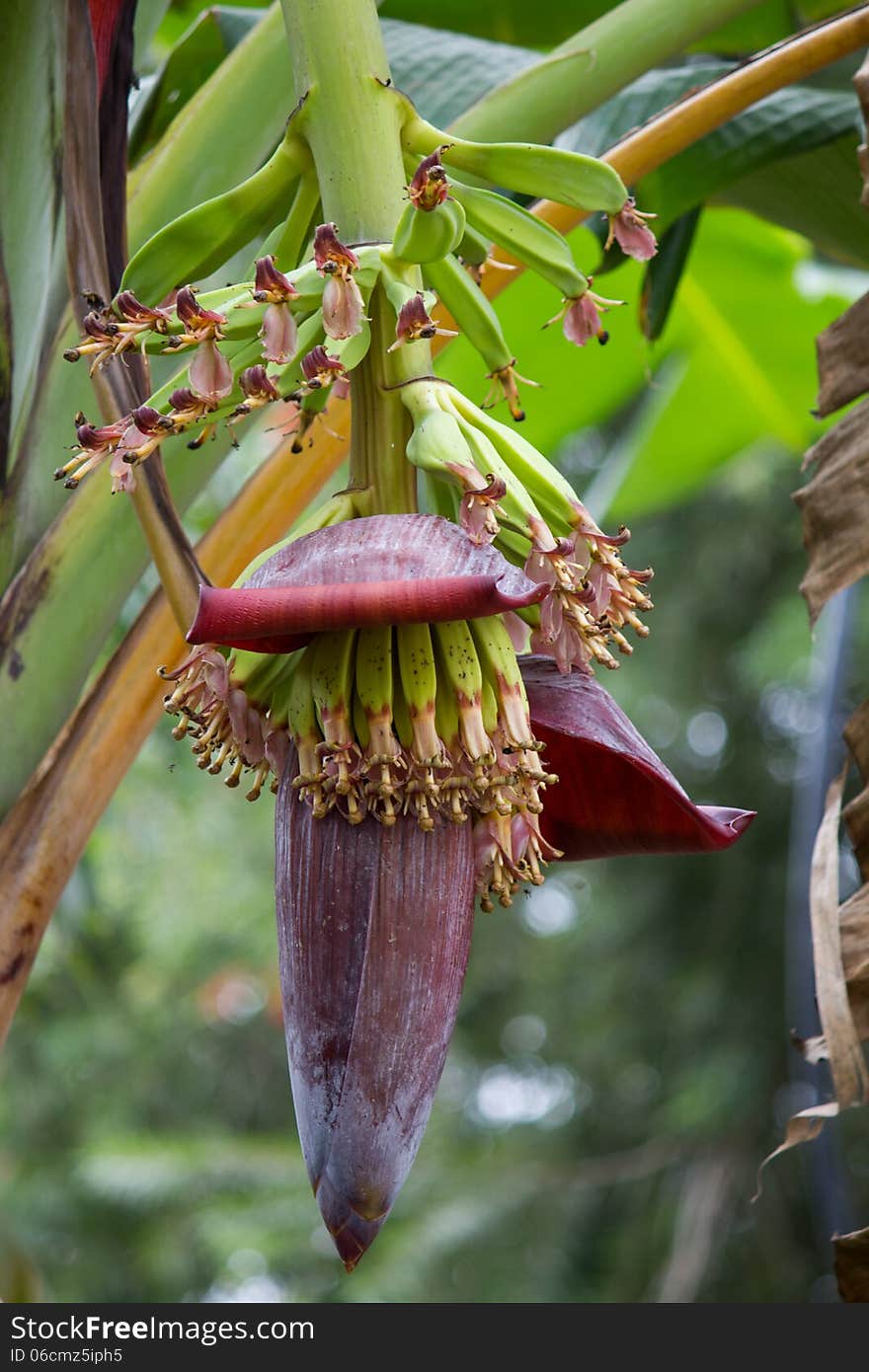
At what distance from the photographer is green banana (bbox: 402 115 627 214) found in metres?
0.34

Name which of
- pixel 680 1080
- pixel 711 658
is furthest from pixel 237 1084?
pixel 711 658

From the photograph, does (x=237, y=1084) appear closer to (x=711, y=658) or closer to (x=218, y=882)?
(x=218, y=882)

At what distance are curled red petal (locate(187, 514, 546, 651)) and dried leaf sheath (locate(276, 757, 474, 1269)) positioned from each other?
6cm

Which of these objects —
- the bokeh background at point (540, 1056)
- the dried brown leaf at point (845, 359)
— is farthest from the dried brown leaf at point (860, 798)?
the bokeh background at point (540, 1056)

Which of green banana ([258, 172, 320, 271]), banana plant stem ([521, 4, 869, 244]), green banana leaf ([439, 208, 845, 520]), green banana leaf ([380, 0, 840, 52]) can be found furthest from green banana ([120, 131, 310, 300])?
green banana leaf ([439, 208, 845, 520])

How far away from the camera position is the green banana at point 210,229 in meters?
0.35

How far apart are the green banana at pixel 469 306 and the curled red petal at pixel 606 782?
9 cm

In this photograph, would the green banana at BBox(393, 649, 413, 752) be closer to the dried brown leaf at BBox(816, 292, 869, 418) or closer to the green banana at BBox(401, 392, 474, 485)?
the green banana at BBox(401, 392, 474, 485)

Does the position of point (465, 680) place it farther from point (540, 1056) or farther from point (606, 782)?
point (540, 1056)

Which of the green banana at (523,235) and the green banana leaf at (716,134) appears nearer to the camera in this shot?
the green banana at (523,235)

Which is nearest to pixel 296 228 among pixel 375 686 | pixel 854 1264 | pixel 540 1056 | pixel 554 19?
pixel 375 686

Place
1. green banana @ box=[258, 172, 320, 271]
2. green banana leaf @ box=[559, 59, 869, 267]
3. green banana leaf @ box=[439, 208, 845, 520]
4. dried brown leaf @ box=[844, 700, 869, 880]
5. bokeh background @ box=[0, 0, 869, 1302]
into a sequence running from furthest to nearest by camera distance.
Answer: bokeh background @ box=[0, 0, 869, 1302], green banana leaf @ box=[439, 208, 845, 520], green banana leaf @ box=[559, 59, 869, 267], dried brown leaf @ box=[844, 700, 869, 880], green banana @ box=[258, 172, 320, 271]

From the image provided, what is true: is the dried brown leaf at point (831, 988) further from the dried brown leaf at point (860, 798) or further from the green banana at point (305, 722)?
the green banana at point (305, 722)

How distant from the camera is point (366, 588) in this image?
257mm
